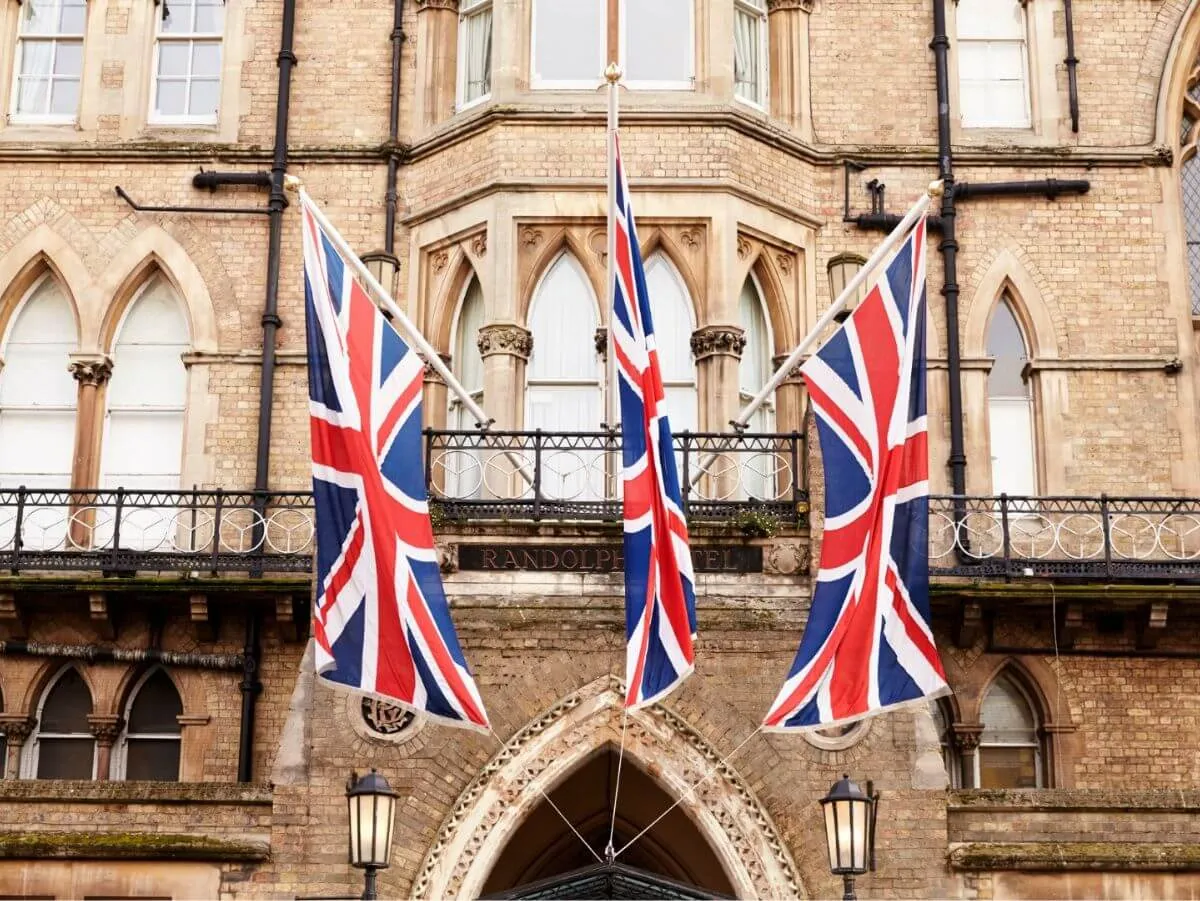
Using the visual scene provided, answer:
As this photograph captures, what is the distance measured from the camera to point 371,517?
16.4m

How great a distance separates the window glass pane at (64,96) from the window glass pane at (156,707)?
23.3ft

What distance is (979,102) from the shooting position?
78.9ft

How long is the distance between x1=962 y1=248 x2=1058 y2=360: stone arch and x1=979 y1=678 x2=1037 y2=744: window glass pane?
153 inches

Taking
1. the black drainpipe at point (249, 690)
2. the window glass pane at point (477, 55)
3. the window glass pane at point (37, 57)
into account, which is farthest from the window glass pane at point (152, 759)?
the window glass pane at point (37, 57)

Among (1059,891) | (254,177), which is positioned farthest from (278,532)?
(1059,891)

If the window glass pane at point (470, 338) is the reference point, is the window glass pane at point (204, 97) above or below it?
above

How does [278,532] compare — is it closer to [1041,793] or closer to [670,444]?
[670,444]

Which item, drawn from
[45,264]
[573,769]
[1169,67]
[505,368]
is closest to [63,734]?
[45,264]

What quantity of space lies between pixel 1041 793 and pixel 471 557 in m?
5.35

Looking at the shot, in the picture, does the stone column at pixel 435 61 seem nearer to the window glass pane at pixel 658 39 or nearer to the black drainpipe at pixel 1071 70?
the window glass pane at pixel 658 39

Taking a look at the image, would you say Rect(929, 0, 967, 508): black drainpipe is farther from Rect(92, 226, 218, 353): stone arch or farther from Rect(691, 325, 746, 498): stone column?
Rect(92, 226, 218, 353): stone arch

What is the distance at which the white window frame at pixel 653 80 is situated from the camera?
Answer: 74.4 feet

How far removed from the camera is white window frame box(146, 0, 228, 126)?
944 inches

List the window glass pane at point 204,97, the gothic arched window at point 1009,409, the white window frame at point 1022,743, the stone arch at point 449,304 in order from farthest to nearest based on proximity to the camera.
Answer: the window glass pane at point 204,97, the gothic arched window at point 1009,409, the stone arch at point 449,304, the white window frame at point 1022,743
